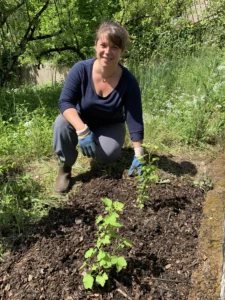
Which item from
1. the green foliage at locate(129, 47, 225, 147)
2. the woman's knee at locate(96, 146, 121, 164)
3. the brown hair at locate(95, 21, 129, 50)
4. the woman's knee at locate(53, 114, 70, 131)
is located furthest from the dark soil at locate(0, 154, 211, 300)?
the brown hair at locate(95, 21, 129, 50)

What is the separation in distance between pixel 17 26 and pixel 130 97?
15.3 ft

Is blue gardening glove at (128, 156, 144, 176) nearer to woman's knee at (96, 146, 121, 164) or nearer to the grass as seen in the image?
woman's knee at (96, 146, 121, 164)

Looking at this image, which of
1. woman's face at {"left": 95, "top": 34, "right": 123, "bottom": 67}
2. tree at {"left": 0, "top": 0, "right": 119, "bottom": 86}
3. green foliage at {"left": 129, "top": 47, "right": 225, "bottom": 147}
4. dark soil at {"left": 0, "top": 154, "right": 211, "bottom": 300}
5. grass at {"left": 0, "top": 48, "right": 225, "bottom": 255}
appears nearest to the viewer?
dark soil at {"left": 0, "top": 154, "right": 211, "bottom": 300}

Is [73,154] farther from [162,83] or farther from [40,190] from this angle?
[162,83]

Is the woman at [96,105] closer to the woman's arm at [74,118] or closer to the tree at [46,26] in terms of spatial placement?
the woman's arm at [74,118]

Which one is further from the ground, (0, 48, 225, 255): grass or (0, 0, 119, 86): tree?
(0, 0, 119, 86): tree

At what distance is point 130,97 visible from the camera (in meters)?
2.41

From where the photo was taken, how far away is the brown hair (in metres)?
2.16

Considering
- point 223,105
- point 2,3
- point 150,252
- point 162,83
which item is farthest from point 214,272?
point 2,3

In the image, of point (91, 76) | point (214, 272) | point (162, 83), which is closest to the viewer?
point (214, 272)

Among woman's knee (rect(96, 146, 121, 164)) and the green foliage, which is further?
the green foliage

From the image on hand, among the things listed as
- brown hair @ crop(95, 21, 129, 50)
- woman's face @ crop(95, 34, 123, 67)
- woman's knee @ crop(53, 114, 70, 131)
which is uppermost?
brown hair @ crop(95, 21, 129, 50)

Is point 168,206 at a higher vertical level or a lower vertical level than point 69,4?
lower

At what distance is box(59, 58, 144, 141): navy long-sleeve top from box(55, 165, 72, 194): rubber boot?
1.62ft
